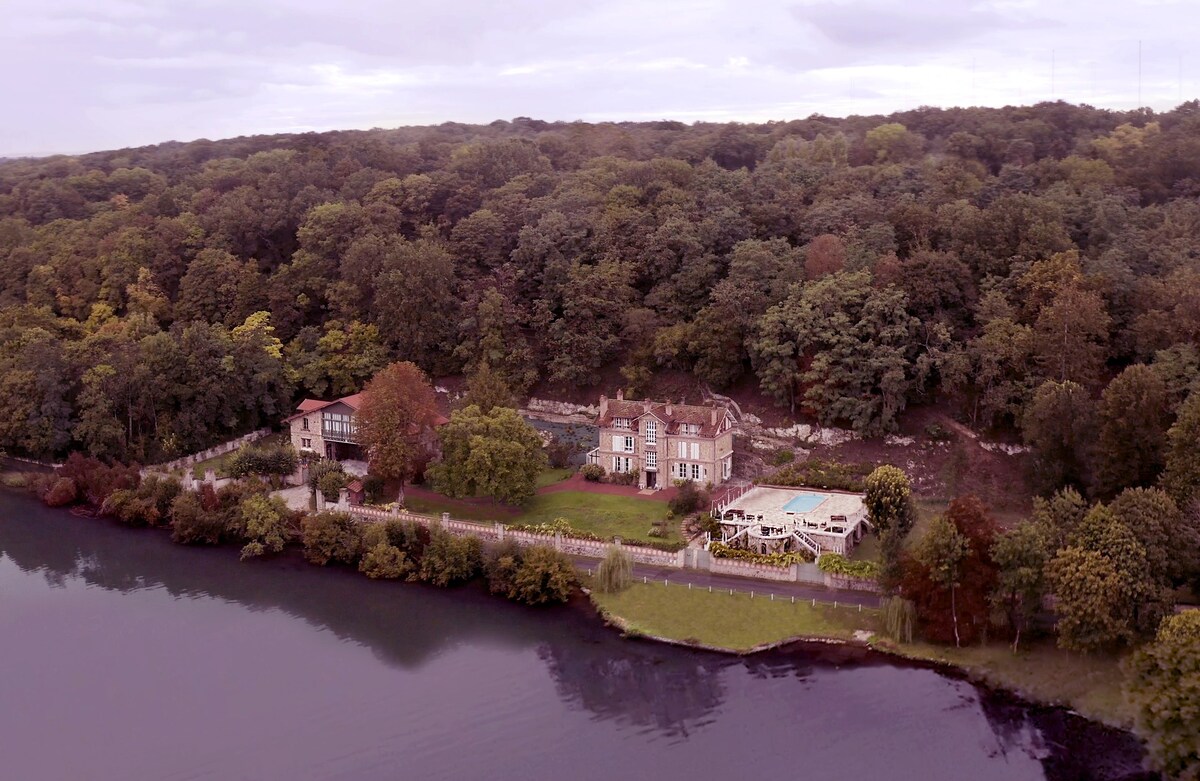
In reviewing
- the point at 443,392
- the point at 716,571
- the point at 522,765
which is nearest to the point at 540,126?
the point at 443,392

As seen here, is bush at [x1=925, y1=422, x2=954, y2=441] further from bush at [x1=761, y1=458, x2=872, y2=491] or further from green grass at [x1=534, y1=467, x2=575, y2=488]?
green grass at [x1=534, y1=467, x2=575, y2=488]

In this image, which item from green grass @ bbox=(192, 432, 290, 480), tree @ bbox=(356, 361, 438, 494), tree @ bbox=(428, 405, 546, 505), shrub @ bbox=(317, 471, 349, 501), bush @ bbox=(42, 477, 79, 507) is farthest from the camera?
green grass @ bbox=(192, 432, 290, 480)

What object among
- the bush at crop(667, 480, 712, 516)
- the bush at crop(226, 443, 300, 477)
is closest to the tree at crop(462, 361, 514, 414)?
the bush at crop(226, 443, 300, 477)

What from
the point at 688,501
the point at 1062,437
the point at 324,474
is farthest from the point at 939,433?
the point at 324,474

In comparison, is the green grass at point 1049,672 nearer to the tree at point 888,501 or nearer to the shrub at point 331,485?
the tree at point 888,501

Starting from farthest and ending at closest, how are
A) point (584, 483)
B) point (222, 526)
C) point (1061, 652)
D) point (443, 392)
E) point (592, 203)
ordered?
point (592, 203), point (443, 392), point (584, 483), point (222, 526), point (1061, 652)

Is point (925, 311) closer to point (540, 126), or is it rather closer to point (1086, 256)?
point (1086, 256)

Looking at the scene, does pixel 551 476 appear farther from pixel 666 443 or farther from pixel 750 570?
pixel 750 570
